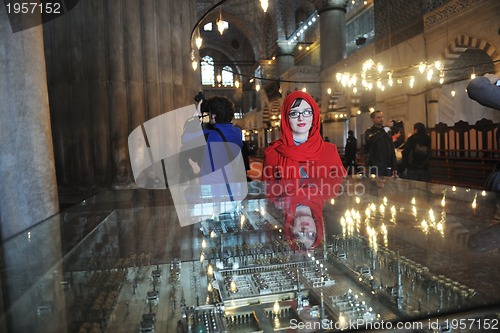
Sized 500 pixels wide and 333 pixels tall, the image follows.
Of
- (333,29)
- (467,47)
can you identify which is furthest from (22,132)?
(333,29)

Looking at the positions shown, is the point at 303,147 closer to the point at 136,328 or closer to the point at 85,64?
the point at 136,328

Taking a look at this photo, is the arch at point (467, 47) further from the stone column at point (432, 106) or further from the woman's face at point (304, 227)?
the woman's face at point (304, 227)

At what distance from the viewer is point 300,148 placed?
262 cm

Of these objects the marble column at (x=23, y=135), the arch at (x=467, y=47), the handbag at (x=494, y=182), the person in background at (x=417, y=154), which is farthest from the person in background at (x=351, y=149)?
the marble column at (x=23, y=135)

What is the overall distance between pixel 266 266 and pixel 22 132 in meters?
1.85

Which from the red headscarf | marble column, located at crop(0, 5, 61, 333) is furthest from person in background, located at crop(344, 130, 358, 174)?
marble column, located at crop(0, 5, 61, 333)

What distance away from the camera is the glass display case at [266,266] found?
912 mm

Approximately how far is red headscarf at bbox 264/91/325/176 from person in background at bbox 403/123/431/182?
12.9ft

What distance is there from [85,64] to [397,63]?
39.3 ft

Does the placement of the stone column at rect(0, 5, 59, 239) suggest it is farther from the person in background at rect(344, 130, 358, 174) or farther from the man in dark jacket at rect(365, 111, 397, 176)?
the person in background at rect(344, 130, 358, 174)

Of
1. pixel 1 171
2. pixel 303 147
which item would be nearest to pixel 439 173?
pixel 303 147

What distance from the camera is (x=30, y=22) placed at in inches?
94.1

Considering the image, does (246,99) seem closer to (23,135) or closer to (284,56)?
(284,56)

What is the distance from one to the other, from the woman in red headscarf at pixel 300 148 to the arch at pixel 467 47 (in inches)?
338
